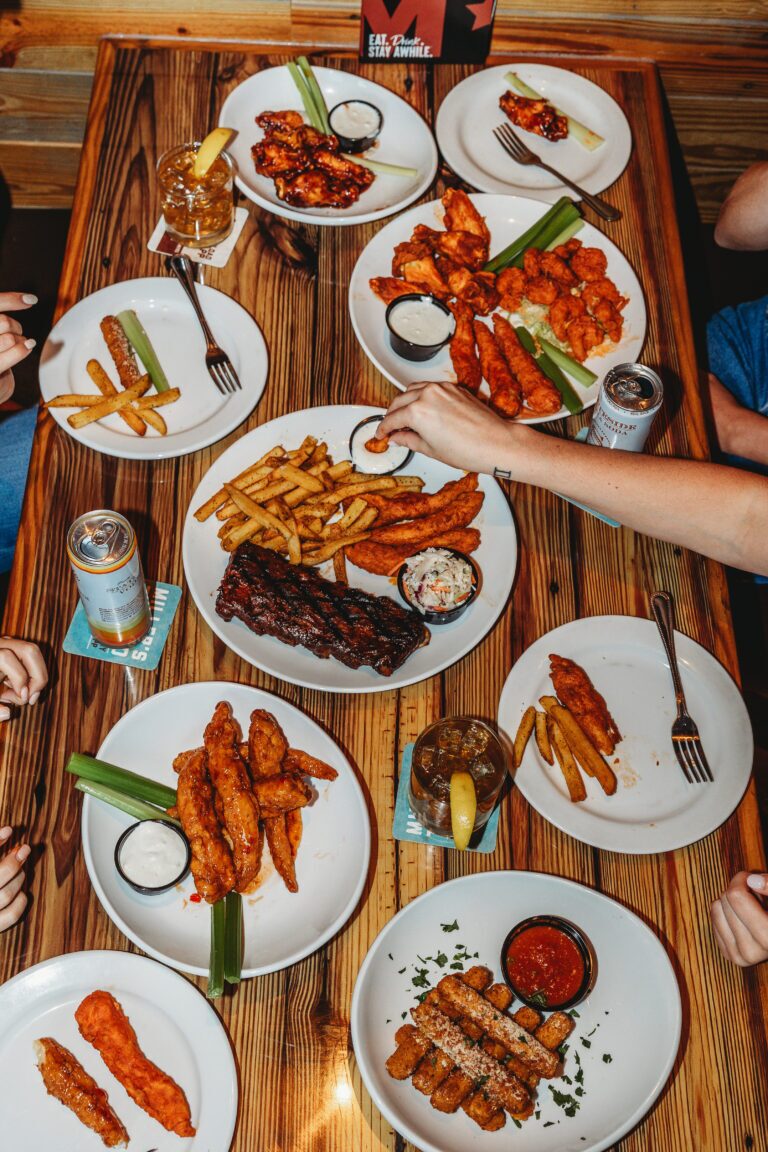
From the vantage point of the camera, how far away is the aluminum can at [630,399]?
105 inches

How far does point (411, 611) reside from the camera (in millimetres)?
2621

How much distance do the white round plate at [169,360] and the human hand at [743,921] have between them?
182 centimetres

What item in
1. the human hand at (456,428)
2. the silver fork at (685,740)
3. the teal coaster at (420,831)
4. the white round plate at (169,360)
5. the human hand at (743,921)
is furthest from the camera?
the white round plate at (169,360)

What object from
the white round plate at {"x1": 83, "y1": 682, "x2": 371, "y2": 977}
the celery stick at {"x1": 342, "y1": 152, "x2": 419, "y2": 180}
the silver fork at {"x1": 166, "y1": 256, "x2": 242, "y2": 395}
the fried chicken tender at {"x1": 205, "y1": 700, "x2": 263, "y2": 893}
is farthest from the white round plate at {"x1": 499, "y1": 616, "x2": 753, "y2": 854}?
the celery stick at {"x1": 342, "y1": 152, "x2": 419, "y2": 180}

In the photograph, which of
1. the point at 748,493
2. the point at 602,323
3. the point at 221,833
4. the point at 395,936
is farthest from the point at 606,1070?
the point at 602,323

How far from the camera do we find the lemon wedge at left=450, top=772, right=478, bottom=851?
2.20 m

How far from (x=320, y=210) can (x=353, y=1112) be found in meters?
2.76

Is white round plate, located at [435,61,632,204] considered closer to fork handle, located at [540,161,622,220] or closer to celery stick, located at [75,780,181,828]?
fork handle, located at [540,161,622,220]

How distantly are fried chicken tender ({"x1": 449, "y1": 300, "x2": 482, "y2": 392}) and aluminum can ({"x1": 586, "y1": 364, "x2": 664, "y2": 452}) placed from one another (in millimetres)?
493

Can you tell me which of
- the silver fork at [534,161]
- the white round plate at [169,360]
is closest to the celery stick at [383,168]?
the silver fork at [534,161]

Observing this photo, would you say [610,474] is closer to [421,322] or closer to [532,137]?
[421,322]

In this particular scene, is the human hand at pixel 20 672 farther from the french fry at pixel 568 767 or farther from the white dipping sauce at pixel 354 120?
the white dipping sauce at pixel 354 120

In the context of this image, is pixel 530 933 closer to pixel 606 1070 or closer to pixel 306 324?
pixel 606 1070

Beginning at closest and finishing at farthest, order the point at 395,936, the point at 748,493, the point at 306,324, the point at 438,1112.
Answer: the point at 438,1112, the point at 395,936, the point at 748,493, the point at 306,324
